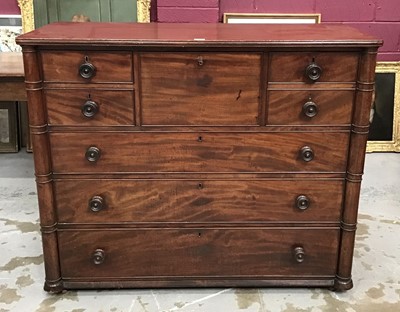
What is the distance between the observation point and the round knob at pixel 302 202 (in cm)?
214

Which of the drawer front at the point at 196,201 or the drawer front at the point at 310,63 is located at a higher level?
the drawer front at the point at 310,63

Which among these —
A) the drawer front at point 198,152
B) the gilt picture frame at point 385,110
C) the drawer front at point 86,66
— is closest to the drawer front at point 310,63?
the drawer front at point 198,152

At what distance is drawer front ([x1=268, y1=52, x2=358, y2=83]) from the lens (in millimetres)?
1973

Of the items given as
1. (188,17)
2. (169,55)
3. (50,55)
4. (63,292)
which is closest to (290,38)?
(169,55)

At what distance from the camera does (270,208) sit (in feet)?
7.11

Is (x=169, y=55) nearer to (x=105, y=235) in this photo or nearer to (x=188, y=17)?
(x=105, y=235)

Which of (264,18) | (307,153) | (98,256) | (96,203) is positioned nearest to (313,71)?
(307,153)

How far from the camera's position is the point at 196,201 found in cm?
215

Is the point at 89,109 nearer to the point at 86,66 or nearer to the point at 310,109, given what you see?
the point at 86,66

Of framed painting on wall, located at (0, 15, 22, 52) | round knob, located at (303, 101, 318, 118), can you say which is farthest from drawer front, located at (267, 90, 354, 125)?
framed painting on wall, located at (0, 15, 22, 52)

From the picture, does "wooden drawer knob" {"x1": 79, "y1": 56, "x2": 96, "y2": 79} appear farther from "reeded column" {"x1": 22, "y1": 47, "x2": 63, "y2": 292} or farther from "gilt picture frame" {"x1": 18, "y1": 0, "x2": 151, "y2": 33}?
"gilt picture frame" {"x1": 18, "y1": 0, "x2": 151, "y2": 33}

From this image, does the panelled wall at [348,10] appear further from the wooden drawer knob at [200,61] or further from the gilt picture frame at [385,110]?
the wooden drawer knob at [200,61]

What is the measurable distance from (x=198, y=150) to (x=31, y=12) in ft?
6.92

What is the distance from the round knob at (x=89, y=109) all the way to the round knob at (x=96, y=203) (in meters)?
0.33
